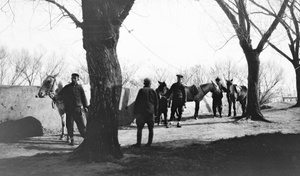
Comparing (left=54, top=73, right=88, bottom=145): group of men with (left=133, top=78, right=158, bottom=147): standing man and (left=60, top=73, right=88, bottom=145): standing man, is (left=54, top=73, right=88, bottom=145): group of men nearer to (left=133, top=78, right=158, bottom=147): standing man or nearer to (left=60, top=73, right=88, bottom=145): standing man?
(left=60, top=73, right=88, bottom=145): standing man

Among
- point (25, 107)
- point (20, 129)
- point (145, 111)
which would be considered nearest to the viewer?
point (145, 111)

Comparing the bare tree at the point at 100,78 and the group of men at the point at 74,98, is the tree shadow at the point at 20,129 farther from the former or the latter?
the bare tree at the point at 100,78

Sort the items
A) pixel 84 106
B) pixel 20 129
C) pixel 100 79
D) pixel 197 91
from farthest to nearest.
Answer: pixel 197 91 < pixel 20 129 < pixel 84 106 < pixel 100 79

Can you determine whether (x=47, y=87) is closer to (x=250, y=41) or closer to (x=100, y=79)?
(x=100, y=79)

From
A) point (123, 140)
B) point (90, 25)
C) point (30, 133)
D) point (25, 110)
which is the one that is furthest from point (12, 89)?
point (90, 25)

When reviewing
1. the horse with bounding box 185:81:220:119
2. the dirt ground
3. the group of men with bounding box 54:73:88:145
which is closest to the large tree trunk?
the dirt ground

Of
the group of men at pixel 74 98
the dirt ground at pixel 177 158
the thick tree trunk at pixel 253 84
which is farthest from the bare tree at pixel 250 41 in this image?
the group of men at pixel 74 98

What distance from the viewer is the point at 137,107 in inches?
347

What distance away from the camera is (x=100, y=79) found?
6.77 m

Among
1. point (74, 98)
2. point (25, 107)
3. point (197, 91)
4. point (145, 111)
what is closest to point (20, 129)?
point (25, 107)

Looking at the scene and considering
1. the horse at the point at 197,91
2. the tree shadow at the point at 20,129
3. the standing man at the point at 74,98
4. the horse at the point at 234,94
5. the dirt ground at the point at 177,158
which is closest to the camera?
the dirt ground at the point at 177,158

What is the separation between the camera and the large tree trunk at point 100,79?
675 cm

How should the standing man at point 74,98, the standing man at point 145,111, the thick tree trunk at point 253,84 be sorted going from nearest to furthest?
the standing man at point 145,111
the standing man at point 74,98
the thick tree trunk at point 253,84

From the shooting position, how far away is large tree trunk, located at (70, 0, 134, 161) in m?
6.75
